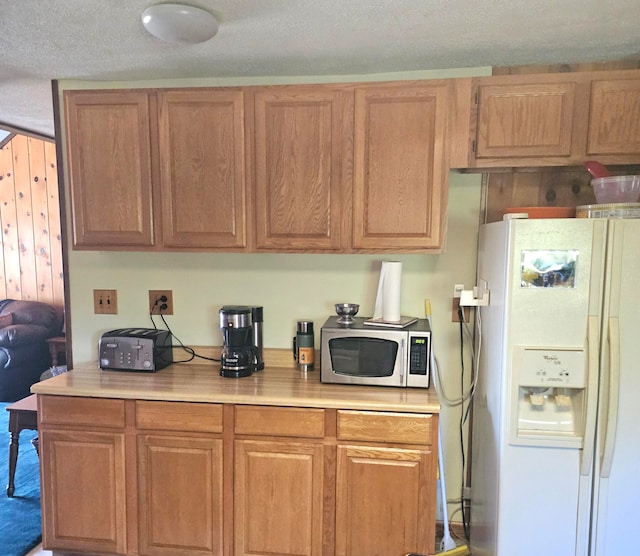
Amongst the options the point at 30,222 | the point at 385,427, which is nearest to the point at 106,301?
the point at 385,427

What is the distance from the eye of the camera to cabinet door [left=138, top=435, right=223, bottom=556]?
196 cm

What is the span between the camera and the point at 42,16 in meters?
1.65

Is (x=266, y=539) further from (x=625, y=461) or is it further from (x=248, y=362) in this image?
(x=625, y=461)

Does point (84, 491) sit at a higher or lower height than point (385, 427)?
lower

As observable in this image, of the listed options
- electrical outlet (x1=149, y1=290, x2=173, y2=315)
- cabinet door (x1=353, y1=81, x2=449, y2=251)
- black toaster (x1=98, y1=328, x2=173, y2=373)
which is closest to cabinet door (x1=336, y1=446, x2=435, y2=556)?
cabinet door (x1=353, y1=81, x2=449, y2=251)

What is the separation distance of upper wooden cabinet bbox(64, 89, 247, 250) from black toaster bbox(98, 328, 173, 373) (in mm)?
454

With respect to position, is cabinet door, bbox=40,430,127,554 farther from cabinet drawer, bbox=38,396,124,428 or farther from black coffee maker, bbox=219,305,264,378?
black coffee maker, bbox=219,305,264,378

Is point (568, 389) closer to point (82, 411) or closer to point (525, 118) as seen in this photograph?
point (525, 118)

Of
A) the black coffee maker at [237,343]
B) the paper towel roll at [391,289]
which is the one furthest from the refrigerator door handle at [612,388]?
the black coffee maker at [237,343]

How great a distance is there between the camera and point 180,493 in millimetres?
1982

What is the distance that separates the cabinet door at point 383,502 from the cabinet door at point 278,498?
0.11m

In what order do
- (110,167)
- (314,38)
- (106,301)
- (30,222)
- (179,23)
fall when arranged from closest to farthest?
(179,23), (314,38), (110,167), (106,301), (30,222)

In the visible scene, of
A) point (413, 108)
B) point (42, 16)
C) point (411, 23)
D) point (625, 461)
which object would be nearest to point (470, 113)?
point (413, 108)

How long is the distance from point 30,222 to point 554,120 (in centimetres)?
494
